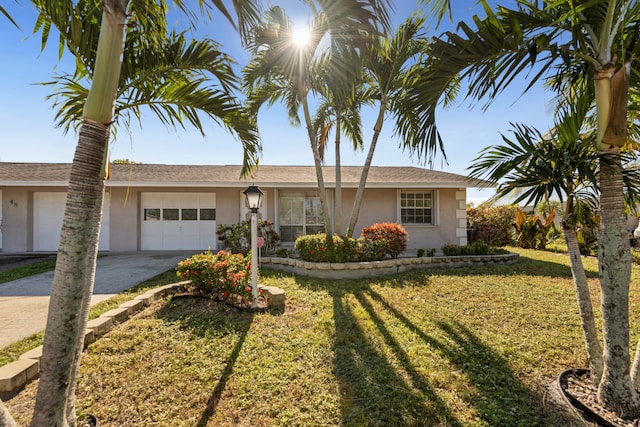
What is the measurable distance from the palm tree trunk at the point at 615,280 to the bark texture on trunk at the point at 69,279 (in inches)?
147

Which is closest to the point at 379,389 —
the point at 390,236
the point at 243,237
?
the point at 390,236

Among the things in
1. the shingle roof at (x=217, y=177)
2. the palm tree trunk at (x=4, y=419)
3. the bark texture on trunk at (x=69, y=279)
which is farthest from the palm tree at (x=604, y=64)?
the shingle roof at (x=217, y=177)

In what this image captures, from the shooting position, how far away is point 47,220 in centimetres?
1047

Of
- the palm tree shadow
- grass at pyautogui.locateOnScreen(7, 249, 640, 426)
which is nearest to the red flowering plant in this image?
grass at pyautogui.locateOnScreen(7, 249, 640, 426)

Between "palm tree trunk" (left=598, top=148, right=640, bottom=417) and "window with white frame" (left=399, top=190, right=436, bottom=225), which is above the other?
"window with white frame" (left=399, top=190, right=436, bottom=225)

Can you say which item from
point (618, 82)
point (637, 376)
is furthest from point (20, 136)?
point (637, 376)

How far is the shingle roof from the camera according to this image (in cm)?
944

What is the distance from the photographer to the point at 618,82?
2.17m

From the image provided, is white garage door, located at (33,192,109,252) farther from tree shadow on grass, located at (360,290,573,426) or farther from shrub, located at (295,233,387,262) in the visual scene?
tree shadow on grass, located at (360,290,573,426)

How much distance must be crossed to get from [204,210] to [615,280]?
36.6 feet

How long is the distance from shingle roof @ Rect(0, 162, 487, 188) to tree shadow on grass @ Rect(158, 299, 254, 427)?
479 centimetres

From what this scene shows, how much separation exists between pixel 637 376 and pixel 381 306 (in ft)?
10.2

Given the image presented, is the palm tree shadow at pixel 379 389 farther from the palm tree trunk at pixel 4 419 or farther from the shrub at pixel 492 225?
the shrub at pixel 492 225

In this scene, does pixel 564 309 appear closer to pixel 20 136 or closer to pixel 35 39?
pixel 35 39
